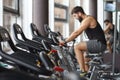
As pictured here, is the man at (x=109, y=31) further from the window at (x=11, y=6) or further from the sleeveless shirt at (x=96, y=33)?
the sleeveless shirt at (x=96, y=33)

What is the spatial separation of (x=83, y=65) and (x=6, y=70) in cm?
400

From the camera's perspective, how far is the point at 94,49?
477 cm

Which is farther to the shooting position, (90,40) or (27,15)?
(27,15)

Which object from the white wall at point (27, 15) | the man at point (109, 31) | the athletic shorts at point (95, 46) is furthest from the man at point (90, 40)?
the man at point (109, 31)

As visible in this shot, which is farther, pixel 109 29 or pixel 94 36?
pixel 109 29

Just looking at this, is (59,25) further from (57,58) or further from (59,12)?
(57,58)

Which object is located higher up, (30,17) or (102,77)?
(30,17)

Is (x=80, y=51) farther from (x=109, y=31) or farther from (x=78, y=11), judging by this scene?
(x=109, y=31)

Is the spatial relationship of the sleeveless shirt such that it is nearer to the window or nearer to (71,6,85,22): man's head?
(71,6,85,22): man's head

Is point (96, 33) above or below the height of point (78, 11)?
below

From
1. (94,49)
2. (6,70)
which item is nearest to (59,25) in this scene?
(94,49)

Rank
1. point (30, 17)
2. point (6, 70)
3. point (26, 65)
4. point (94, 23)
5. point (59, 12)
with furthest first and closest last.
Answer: point (59, 12)
point (30, 17)
point (94, 23)
point (26, 65)
point (6, 70)

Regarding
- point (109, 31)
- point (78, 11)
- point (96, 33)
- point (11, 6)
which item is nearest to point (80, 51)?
point (96, 33)

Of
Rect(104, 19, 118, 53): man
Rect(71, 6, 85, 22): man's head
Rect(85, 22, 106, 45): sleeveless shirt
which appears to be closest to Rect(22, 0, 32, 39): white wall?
Rect(71, 6, 85, 22): man's head
